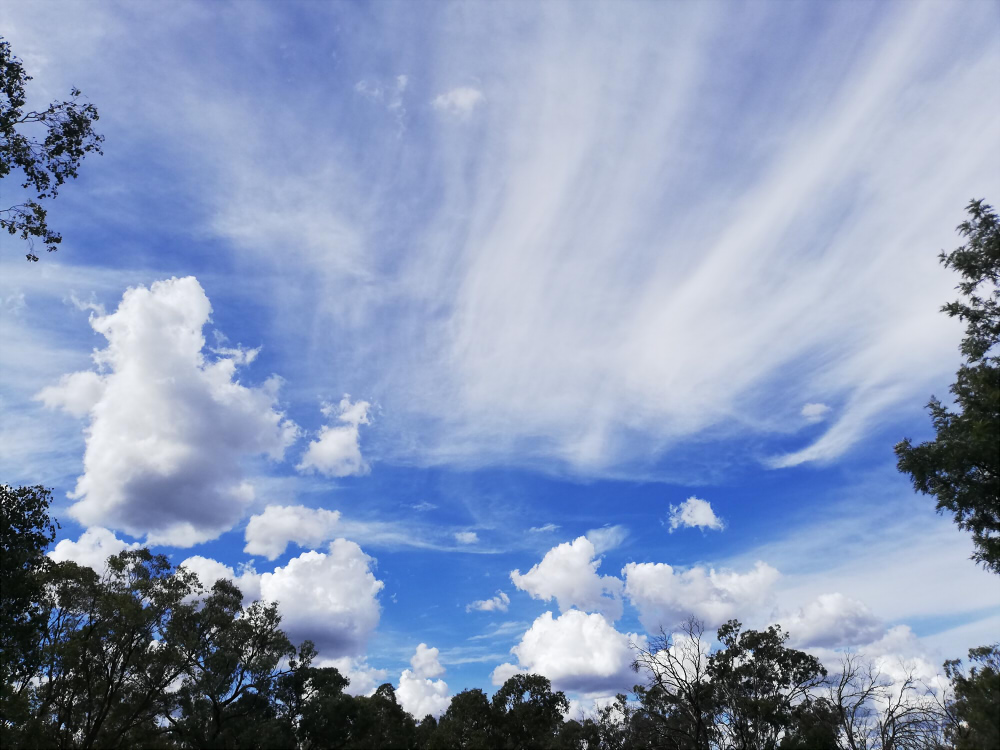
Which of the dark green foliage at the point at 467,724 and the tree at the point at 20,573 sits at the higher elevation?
the tree at the point at 20,573

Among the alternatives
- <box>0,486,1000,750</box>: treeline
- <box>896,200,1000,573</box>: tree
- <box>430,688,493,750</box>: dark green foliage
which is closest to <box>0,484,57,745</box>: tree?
<box>0,486,1000,750</box>: treeline

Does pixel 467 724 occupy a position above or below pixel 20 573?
below

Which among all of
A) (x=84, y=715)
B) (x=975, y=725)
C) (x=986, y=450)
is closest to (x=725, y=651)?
(x=975, y=725)

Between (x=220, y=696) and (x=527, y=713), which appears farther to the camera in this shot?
(x=527, y=713)

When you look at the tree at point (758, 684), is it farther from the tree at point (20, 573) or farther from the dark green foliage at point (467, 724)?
the tree at point (20, 573)

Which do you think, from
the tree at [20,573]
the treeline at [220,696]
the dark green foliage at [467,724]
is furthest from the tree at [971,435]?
the dark green foliage at [467,724]

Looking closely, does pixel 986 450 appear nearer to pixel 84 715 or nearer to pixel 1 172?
pixel 1 172

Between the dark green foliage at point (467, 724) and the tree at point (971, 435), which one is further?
the dark green foliage at point (467, 724)

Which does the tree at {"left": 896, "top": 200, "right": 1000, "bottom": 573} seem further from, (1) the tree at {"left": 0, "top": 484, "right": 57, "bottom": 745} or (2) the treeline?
(1) the tree at {"left": 0, "top": 484, "right": 57, "bottom": 745}

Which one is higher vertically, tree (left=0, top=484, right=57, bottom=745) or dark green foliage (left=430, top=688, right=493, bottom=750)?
tree (left=0, top=484, right=57, bottom=745)

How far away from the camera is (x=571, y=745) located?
54.0 meters

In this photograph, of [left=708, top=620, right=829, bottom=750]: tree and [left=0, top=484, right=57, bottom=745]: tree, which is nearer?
[left=0, top=484, right=57, bottom=745]: tree

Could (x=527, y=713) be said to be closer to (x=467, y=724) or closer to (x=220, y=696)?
(x=467, y=724)

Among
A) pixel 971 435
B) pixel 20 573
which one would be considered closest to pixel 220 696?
pixel 20 573
